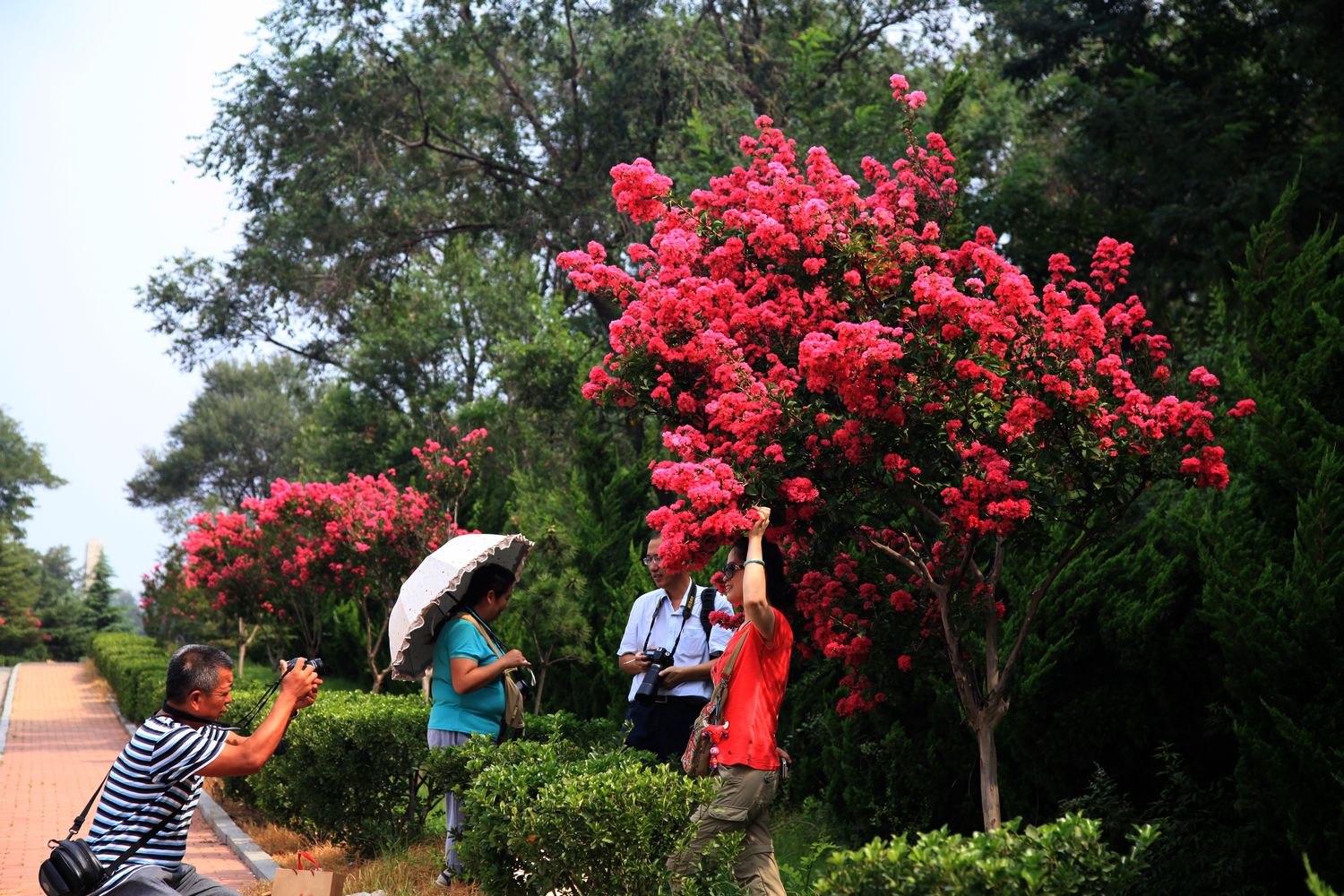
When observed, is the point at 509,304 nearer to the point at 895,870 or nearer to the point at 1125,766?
the point at 1125,766

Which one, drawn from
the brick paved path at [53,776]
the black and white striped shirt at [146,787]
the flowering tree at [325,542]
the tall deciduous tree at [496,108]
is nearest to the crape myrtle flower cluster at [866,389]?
the black and white striped shirt at [146,787]

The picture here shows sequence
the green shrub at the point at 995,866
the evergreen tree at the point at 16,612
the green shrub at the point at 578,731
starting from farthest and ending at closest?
the evergreen tree at the point at 16,612, the green shrub at the point at 578,731, the green shrub at the point at 995,866

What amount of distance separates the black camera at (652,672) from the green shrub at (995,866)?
2.96 metres

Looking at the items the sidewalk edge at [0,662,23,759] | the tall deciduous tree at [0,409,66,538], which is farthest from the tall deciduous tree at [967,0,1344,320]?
the tall deciduous tree at [0,409,66,538]

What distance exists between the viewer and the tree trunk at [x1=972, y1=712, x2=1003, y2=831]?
18.2ft

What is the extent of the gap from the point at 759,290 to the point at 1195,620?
2811 millimetres

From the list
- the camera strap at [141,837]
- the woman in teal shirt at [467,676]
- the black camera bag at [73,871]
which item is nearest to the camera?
the black camera bag at [73,871]

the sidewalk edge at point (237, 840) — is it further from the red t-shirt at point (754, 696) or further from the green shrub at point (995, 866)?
the green shrub at point (995, 866)

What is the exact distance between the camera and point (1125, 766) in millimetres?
6578

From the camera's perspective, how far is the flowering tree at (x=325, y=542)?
1337cm

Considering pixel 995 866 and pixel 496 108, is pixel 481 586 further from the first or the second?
pixel 496 108

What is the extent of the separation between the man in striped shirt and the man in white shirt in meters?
2.67

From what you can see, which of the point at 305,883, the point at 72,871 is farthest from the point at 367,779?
the point at 72,871

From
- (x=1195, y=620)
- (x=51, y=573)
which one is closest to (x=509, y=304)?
(x=1195, y=620)
